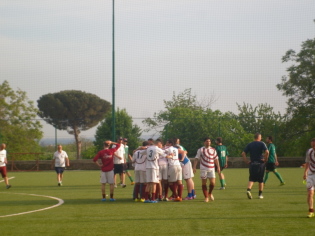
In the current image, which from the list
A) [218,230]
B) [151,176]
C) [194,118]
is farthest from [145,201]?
[194,118]

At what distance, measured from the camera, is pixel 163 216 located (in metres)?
14.8

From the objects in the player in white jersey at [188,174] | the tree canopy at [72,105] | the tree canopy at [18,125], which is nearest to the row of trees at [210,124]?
the tree canopy at [18,125]

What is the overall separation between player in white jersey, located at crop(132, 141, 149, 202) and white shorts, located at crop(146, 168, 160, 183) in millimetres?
495

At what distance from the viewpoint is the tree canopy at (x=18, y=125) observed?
45.2m

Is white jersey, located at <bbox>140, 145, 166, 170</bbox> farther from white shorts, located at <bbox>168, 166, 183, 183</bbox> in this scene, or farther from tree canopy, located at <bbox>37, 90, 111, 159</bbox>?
tree canopy, located at <bbox>37, 90, 111, 159</bbox>

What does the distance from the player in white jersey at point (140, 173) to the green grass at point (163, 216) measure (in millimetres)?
389

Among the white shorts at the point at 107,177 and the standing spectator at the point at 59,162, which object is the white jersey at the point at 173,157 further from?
the standing spectator at the point at 59,162

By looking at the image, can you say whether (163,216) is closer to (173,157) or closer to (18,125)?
(173,157)

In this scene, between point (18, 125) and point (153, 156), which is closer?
point (153, 156)

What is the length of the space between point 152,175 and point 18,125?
3025 centimetres

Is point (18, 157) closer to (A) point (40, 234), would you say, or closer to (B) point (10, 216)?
(B) point (10, 216)

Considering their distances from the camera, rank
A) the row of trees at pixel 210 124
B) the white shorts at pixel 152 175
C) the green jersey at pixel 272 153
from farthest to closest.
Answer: the row of trees at pixel 210 124
the green jersey at pixel 272 153
the white shorts at pixel 152 175

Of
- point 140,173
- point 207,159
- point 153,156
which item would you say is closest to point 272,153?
point 207,159

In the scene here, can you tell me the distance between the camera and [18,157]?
1766 inches
